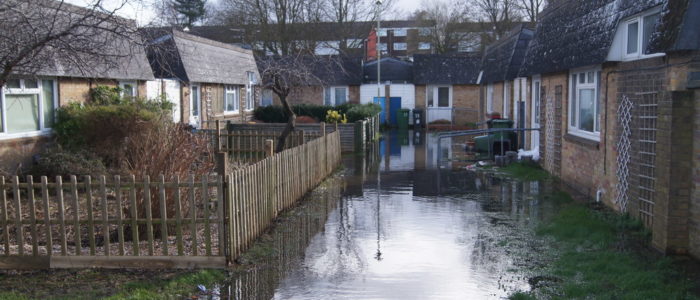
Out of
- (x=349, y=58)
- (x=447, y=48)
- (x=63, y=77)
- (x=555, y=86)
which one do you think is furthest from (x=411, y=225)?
(x=447, y=48)

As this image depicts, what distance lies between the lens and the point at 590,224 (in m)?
10.0

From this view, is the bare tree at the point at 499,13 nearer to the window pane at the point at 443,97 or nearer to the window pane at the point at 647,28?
the window pane at the point at 443,97

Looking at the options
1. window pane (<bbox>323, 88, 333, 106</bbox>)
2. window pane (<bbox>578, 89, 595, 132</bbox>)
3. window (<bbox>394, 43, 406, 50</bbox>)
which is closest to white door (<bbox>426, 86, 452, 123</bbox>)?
window pane (<bbox>323, 88, 333, 106</bbox>)

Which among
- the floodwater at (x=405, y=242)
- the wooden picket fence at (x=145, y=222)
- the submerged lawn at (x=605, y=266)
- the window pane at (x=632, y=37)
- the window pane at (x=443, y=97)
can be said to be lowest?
the floodwater at (x=405, y=242)

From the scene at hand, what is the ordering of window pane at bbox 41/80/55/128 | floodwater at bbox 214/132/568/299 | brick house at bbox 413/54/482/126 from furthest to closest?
brick house at bbox 413/54/482/126 → window pane at bbox 41/80/55/128 → floodwater at bbox 214/132/568/299

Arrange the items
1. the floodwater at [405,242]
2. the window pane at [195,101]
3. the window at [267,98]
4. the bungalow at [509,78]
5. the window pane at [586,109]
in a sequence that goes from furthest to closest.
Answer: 1. the window at [267,98]
2. the window pane at [195,101]
3. the bungalow at [509,78]
4. the window pane at [586,109]
5. the floodwater at [405,242]

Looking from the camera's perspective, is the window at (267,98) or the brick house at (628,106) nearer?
the brick house at (628,106)

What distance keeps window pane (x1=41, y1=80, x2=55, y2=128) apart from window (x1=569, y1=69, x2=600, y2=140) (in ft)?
40.2

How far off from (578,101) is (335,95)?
90.7 ft

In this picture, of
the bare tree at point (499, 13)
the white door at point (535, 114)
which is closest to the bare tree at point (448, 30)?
the bare tree at point (499, 13)

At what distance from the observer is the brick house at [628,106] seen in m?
7.97

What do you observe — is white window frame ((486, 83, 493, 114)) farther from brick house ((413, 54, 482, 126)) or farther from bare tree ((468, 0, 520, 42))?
bare tree ((468, 0, 520, 42))

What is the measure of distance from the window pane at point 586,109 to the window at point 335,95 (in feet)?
90.3

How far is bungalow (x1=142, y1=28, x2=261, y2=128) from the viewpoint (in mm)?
23594
